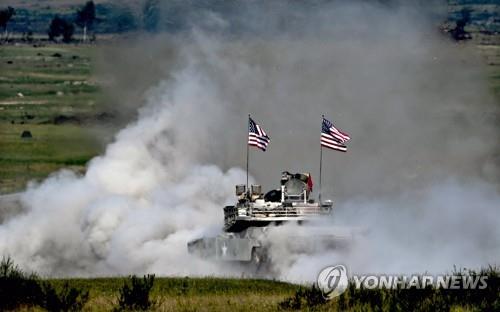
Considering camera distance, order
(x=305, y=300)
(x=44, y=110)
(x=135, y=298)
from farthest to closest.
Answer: (x=44, y=110)
(x=305, y=300)
(x=135, y=298)

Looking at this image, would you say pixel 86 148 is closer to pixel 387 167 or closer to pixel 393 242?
pixel 387 167

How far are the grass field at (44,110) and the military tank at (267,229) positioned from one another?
20668 millimetres

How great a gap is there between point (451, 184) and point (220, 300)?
132 ft

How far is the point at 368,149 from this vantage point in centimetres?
8812

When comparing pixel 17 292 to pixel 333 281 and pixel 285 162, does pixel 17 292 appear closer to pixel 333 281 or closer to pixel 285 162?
pixel 333 281

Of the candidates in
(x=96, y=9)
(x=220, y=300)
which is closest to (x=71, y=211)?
(x=220, y=300)

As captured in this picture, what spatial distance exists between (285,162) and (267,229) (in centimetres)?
1682

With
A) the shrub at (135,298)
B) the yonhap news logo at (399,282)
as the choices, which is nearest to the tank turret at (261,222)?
the yonhap news logo at (399,282)

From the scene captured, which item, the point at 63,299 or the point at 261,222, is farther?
the point at 261,222

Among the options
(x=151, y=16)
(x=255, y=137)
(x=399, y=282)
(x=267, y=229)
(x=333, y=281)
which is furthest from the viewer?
(x=151, y=16)

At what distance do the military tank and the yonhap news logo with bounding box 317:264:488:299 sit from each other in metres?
10.1

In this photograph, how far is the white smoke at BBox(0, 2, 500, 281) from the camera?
221 feet

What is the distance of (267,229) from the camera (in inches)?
2525

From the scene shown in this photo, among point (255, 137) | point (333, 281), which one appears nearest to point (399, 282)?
point (333, 281)
